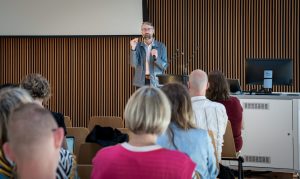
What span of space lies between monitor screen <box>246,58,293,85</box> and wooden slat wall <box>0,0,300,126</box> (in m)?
2.02

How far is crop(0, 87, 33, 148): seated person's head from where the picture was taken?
8.00ft

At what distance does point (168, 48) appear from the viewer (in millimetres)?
9367

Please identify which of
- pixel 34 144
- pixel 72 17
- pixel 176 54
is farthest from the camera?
pixel 176 54

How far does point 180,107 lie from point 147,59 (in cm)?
403

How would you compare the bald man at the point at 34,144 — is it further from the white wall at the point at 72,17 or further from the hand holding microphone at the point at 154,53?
the white wall at the point at 72,17

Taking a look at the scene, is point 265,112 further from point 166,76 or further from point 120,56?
point 120,56

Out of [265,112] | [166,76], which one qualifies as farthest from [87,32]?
[265,112]

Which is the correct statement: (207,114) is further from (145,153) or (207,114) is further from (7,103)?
(7,103)

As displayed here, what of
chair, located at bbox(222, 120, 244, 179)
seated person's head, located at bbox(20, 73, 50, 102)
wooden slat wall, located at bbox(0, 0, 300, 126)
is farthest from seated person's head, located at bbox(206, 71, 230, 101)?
wooden slat wall, located at bbox(0, 0, 300, 126)

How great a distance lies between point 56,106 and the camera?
31.9ft

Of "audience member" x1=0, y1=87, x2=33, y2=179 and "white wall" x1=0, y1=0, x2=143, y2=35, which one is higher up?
"white wall" x1=0, y1=0, x2=143, y2=35

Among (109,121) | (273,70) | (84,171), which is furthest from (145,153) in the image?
(273,70)

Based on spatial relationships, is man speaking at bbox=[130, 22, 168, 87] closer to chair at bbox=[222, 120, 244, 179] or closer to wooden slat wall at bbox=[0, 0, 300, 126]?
wooden slat wall at bbox=[0, 0, 300, 126]

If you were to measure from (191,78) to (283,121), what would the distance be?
7.52ft
